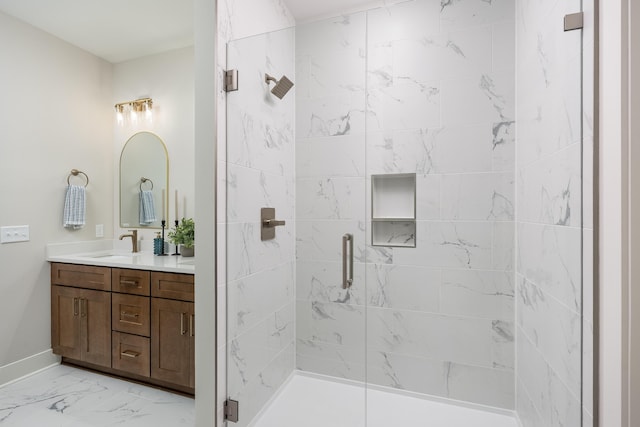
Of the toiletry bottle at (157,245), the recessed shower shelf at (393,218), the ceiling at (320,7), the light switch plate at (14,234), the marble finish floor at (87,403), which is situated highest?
the ceiling at (320,7)

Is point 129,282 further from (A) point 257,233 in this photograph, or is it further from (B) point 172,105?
(B) point 172,105

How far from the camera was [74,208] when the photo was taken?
8.55 feet

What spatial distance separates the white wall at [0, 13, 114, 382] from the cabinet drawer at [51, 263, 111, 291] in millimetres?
122

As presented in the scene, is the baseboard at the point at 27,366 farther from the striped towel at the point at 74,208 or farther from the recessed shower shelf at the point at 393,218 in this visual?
the recessed shower shelf at the point at 393,218

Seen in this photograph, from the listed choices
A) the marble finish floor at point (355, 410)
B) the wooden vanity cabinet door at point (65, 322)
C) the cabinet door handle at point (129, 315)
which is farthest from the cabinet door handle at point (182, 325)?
the wooden vanity cabinet door at point (65, 322)

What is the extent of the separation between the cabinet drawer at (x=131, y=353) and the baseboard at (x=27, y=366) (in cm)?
69

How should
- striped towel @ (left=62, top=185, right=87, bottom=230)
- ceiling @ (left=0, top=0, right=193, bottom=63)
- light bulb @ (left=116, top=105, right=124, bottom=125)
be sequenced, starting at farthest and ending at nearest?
1. light bulb @ (left=116, top=105, right=124, bottom=125)
2. striped towel @ (left=62, top=185, right=87, bottom=230)
3. ceiling @ (left=0, top=0, right=193, bottom=63)

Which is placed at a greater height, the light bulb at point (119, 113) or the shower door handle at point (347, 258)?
the light bulb at point (119, 113)

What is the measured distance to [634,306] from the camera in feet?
2.74

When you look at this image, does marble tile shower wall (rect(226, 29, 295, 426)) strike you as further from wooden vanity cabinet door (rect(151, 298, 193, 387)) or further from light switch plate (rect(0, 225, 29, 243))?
light switch plate (rect(0, 225, 29, 243))

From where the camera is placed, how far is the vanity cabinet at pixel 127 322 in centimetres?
198

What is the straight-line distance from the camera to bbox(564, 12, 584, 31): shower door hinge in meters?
1.01

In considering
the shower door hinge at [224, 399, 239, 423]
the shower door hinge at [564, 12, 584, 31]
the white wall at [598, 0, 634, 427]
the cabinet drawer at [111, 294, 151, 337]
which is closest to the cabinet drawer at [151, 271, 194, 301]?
the cabinet drawer at [111, 294, 151, 337]

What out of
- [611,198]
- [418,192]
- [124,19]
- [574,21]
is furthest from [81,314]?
[574,21]
